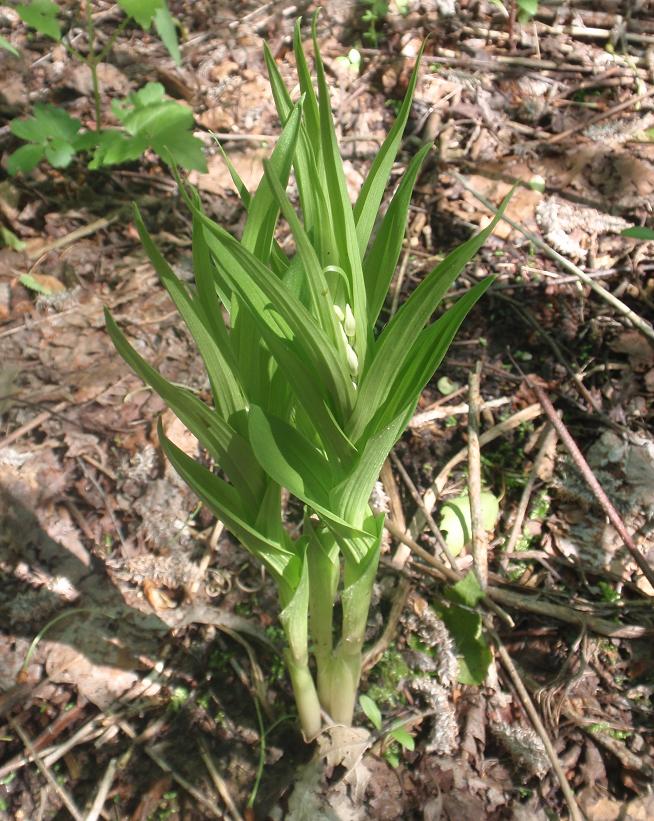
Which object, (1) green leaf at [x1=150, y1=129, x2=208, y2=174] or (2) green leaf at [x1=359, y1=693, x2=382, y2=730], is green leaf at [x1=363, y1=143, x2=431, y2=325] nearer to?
(2) green leaf at [x1=359, y1=693, x2=382, y2=730]

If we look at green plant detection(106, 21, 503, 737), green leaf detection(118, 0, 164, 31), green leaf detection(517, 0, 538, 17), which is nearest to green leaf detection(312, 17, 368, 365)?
green plant detection(106, 21, 503, 737)

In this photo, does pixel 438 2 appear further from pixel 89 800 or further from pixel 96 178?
pixel 89 800

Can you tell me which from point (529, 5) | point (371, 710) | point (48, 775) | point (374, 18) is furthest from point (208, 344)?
point (374, 18)

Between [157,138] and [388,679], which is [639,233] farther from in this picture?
[157,138]

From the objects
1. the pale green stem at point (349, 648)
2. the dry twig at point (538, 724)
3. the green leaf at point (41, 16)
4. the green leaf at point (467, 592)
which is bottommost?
the dry twig at point (538, 724)

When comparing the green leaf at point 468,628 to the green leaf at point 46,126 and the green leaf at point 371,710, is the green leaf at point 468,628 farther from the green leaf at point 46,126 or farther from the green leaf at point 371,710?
the green leaf at point 46,126

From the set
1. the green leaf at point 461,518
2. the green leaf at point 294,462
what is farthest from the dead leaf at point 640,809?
the green leaf at point 294,462
